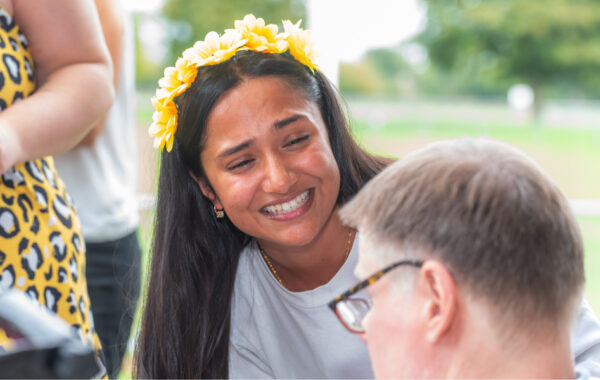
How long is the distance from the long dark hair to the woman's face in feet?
0.12

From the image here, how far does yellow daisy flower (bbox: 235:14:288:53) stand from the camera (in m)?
1.38

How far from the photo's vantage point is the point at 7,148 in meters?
0.96

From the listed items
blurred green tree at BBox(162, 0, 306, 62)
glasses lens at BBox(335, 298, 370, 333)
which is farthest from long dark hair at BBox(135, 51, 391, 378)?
blurred green tree at BBox(162, 0, 306, 62)

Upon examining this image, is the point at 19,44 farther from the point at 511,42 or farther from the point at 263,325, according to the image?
the point at 511,42

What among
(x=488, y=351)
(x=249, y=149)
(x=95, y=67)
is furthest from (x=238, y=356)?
(x=488, y=351)

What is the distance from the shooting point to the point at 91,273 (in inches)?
68.8

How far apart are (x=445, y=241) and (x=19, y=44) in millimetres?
767

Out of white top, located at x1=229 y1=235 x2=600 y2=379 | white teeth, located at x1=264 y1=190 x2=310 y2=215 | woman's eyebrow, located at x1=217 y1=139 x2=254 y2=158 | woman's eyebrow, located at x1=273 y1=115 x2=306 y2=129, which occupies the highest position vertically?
woman's eyebrow, located at x1=273 y1=115 x2=306 y2=129

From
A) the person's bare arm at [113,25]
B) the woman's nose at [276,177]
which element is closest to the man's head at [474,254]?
the woman's nose at [276,177]

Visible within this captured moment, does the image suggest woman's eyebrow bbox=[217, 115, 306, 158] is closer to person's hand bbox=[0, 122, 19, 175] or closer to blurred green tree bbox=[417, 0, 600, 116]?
person's hand bbox=[0, 122, 19, 175]

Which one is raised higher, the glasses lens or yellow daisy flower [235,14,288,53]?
yellow daisy flower [235,14,288,53]

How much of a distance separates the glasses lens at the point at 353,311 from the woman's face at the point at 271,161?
0.46 metres

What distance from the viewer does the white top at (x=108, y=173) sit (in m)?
1.67

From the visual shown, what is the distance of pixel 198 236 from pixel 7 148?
59 centimetres
